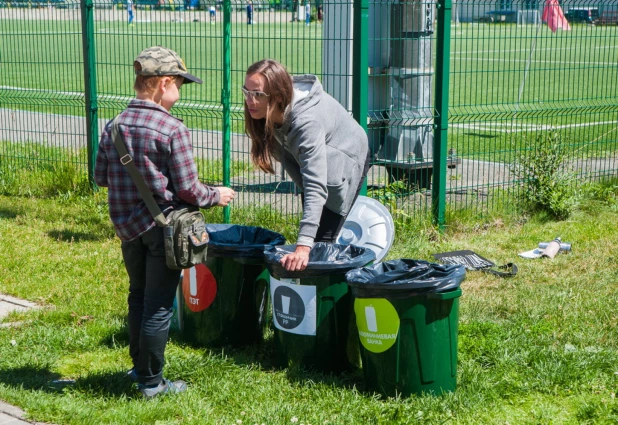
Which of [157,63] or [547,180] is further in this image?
[547,180]

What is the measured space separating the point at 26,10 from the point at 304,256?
673 cm

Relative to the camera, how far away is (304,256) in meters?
4.38

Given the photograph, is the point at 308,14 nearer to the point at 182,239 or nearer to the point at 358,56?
the point at 358,56

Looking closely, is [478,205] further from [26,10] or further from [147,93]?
[26,10]

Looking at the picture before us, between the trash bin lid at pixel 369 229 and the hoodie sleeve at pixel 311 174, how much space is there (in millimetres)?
1427

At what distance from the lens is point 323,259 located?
480 centimetres

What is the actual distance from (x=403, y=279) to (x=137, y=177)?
1494mm

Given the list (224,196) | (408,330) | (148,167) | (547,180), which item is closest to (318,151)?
(224,196)

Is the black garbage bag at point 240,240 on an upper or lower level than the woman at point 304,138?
lower

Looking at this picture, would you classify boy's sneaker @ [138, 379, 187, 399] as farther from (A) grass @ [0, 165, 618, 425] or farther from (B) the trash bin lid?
(B) the trash bin lid

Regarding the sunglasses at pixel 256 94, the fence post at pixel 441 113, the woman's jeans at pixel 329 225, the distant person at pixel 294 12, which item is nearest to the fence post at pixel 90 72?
the distant person at pixel 294 12

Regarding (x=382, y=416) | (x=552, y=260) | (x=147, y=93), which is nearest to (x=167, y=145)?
(x=147, y=93)

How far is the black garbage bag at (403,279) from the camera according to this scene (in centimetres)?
410

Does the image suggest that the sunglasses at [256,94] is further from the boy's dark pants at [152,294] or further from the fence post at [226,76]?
the fence post at [226,76]
